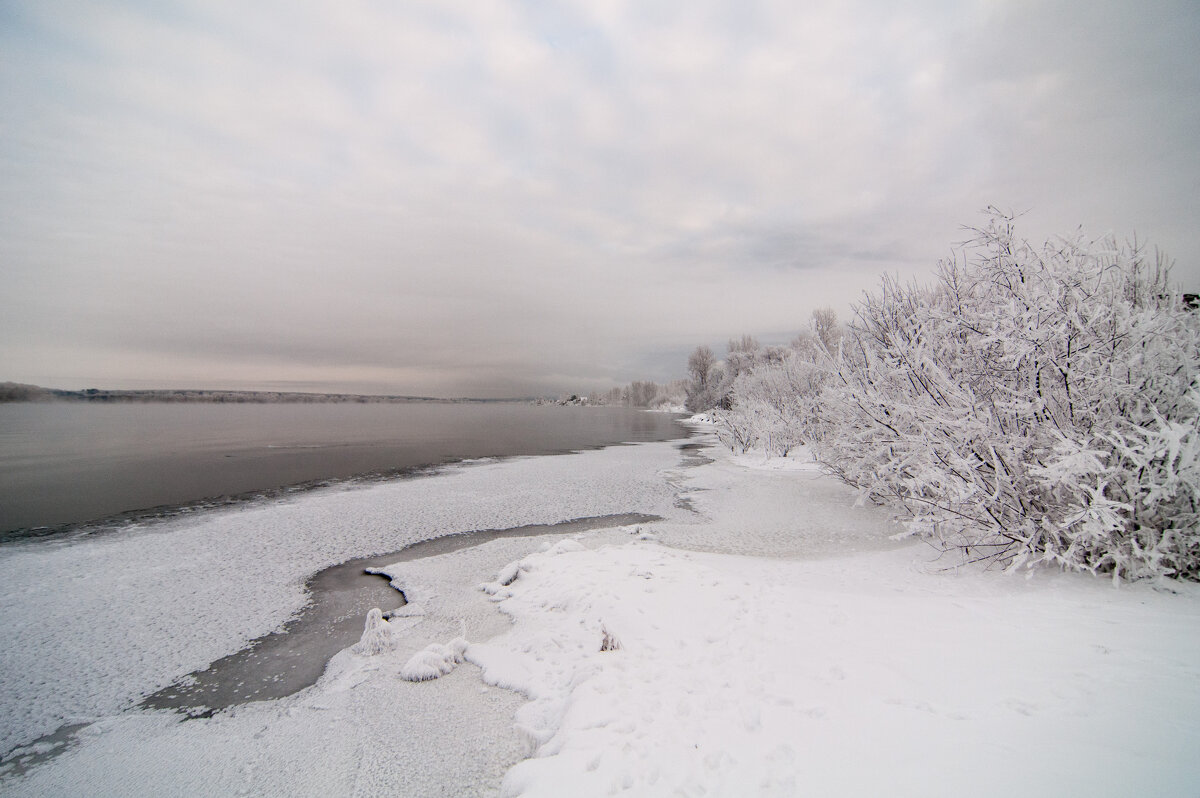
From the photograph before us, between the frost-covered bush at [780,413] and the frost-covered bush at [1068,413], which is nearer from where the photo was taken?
the frost-covered bush at [1068,413]

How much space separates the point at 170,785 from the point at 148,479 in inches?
890

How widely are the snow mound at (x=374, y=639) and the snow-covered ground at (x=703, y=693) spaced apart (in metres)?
0.17

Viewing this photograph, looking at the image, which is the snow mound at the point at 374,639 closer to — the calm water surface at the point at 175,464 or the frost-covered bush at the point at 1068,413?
the frost-covered bush at the point at 1068,413

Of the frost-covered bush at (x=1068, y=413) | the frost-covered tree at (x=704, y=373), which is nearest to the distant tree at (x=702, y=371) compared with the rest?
the frost-covered tree at (x=704, y=373)

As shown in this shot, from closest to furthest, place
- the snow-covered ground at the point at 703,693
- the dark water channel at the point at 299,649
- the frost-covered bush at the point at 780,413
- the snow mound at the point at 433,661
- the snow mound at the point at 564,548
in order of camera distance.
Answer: the snow-covered ground at the point at 703,693 → the dark water channel at the point at 299,649 → the snow mound at the point at 433,661 → the snow mound at the point at 564,548 → the frost-covered bush at the point at 780,413

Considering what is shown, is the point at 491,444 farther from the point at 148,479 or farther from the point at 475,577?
the point at 475,577

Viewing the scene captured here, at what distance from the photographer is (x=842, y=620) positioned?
6406 mm

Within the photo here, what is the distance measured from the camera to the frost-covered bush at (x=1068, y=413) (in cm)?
652

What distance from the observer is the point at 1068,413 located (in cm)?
766

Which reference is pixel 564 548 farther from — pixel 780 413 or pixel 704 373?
pixel 704 373

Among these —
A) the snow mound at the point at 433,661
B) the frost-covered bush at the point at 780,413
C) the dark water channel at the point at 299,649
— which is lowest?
the dark water channel at the point at 299,649

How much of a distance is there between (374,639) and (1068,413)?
432 inches

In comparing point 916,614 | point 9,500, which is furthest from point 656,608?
point 9,500

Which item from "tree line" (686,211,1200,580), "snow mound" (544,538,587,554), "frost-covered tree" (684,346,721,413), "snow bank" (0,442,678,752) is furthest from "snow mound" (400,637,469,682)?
"frost-covered tree" (684,346,721,413)
